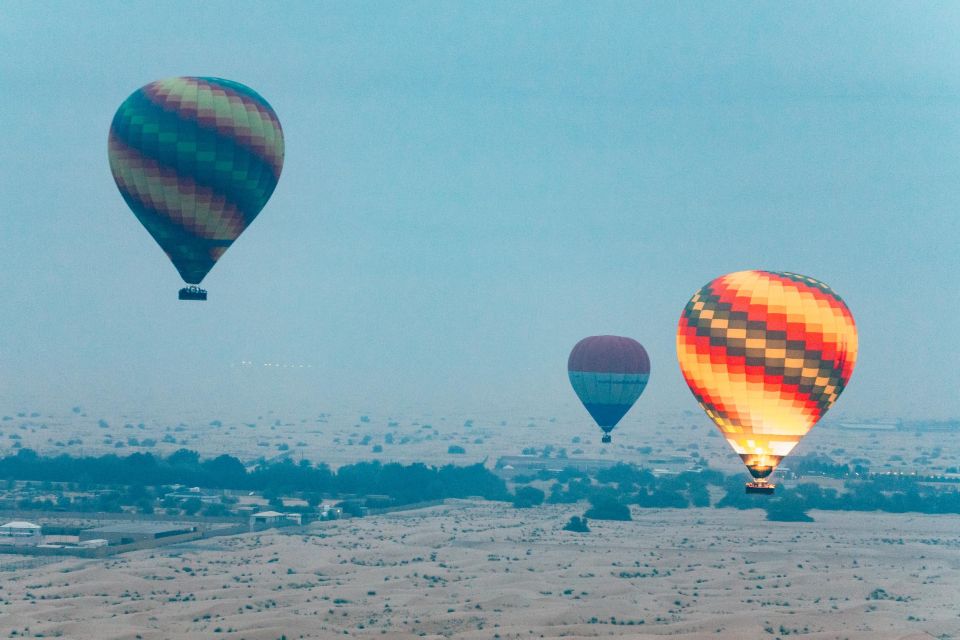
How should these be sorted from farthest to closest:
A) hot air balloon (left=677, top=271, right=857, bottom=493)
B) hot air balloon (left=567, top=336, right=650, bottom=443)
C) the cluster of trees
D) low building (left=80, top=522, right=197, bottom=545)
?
the cluster of trees < hot air balloon (left=567, top=336, right=650, bottom=443) < low building (left=80, top=522, right=197, bottom=545) < hot air balloon (left=677, top=271, right=857, bottom=493)

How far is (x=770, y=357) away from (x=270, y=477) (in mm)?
67289

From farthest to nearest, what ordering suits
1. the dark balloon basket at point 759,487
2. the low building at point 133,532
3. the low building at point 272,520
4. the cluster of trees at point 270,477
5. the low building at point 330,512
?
the cluster of trees at point 270,477
the low building at point 330,512
the low building at point 272,520
the low building at point 133,532
the dark balloon basket at point 759,487

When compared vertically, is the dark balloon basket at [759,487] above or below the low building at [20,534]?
above

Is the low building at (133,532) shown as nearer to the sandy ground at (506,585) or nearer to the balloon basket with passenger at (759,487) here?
the sandy ground at (506,585)

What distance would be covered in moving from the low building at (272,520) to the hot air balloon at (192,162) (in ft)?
95.7

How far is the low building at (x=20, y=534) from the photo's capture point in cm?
8088

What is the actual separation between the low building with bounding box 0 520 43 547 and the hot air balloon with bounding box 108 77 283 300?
77.9 ft

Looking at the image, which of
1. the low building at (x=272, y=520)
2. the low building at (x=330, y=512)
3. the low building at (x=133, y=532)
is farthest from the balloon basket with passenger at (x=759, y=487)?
the low building at (x=330, y=512)

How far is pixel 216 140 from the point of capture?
6241cm

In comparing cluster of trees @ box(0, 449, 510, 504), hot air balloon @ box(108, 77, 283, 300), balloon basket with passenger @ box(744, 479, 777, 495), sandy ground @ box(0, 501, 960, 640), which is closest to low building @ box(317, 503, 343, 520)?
sandy ground @ box(0, 501, 960, 640)

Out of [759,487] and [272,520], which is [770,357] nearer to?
[759,487]

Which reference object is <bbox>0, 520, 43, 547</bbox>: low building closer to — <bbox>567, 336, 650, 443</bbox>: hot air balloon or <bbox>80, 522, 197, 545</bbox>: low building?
<bbox>80, 522, 197, 545</bbox>: low building

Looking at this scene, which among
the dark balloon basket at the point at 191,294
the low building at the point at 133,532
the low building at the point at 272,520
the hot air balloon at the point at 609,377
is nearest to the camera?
the dark balloon basket at the point at 191,294

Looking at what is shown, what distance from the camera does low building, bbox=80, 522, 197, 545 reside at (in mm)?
82250
